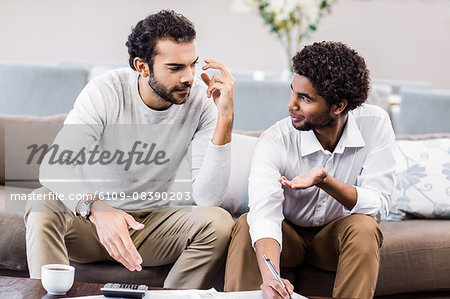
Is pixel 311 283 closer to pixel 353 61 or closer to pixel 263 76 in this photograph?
pixel 353 61

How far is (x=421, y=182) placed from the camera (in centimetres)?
250

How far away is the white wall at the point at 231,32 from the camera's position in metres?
3.99

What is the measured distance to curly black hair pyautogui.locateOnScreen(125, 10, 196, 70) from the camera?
1.95m

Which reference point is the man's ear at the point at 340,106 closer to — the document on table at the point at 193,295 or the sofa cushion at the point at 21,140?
the document on table at the point at 193,295

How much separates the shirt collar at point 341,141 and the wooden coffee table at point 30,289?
84 centimetres

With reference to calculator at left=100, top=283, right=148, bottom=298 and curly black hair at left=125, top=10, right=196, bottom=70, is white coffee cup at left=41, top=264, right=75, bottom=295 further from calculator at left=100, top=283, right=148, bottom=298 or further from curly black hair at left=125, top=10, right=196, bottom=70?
curly black hair at left=125, top=10, right=196, bottom=70

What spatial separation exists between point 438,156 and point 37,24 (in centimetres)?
271

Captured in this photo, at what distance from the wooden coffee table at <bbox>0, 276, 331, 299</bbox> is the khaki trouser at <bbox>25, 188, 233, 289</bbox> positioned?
25cm

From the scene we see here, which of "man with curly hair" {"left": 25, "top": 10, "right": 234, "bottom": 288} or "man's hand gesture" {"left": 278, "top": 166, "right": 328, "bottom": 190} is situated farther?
"man with curly hair" {"left": 25, "top": 10, "right": 234, "bottom": 288}

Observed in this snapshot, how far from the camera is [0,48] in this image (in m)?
4.00

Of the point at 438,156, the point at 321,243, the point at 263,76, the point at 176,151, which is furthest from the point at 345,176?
the point at 263,76

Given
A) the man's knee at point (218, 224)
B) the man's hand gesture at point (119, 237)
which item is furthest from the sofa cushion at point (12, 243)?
the man's knee at point (218, 224)

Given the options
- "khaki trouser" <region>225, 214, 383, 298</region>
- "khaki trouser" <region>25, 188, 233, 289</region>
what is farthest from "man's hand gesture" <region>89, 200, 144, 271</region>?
"khaki trouser" <region>225, 214, 383, 298</region>

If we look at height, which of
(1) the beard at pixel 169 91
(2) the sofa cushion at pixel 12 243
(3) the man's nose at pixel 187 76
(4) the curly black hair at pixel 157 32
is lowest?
(2) the sofa cushion at pixel 12 243
